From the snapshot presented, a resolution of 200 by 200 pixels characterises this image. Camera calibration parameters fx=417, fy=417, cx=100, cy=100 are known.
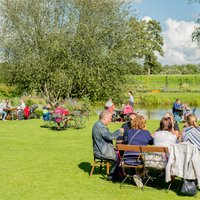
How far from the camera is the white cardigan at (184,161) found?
710 centimetres

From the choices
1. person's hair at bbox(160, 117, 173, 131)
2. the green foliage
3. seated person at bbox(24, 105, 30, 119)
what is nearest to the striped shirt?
person's hair at bbox(160, 117, 173, 131)

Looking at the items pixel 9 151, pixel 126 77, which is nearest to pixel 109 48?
pixel 126 77

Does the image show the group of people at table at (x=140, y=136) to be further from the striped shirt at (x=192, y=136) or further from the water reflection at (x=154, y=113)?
the water reflection at (x=154, y=113)

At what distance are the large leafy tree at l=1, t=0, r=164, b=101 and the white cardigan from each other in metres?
22.0

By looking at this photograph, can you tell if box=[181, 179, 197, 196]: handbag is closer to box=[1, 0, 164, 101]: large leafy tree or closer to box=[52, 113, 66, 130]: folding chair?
box=[52, 113, 66, 130]: folding chair

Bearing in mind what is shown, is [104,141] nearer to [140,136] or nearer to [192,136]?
[140,136]

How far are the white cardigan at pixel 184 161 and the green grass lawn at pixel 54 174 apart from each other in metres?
0.44

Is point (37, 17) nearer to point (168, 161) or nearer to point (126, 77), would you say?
point (126, 77)

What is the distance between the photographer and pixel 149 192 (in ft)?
24.7

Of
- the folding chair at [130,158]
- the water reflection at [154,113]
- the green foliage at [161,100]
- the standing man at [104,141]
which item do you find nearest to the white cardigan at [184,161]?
the folding chair at [130,158]

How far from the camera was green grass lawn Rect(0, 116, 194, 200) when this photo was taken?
7.43 m

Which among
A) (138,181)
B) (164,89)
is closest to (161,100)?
(164,89)

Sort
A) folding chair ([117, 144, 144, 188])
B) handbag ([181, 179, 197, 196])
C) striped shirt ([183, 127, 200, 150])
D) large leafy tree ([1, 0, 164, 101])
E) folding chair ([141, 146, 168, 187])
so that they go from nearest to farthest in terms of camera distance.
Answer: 1. handbag ([181, 179, 197, 196])
2. folding chair ([141, 146, 168, 187])
3. folding chair ([117, 144, 144, 188])
4. striped shirt ([183, 127, 200, 150])
5. large leafy tree ([1, 0, 164, 101])

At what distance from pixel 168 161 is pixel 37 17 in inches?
950
